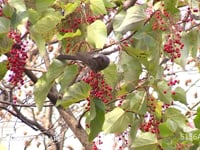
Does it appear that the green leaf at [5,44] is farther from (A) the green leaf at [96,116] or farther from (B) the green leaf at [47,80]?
(A) the green leaf at [96,116]

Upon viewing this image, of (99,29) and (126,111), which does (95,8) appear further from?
(126,111)

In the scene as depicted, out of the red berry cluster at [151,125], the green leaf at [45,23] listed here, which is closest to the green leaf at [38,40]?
the green leaf at [45,23]

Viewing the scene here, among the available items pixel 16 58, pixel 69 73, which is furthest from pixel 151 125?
pixel 16 58

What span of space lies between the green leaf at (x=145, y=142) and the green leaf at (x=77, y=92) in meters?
0.21

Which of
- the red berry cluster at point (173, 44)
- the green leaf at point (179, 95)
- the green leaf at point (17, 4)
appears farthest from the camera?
the green leaf at point (179, 95)

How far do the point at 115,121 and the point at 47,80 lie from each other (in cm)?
Result: 22

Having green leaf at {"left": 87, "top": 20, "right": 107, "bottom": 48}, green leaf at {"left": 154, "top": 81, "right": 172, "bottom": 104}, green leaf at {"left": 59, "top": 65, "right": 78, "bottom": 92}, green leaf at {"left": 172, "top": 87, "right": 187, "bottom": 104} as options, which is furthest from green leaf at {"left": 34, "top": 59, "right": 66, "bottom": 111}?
green leaf at {"left": 172, "top": 87, "right": 187, "bottom": 104}

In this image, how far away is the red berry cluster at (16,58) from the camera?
3.06 ft

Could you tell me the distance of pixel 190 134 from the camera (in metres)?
0.93

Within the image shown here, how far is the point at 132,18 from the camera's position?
98 cm

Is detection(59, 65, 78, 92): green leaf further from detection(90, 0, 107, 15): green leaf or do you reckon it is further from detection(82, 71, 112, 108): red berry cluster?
detection(90, 0, 107, 15): green leaf

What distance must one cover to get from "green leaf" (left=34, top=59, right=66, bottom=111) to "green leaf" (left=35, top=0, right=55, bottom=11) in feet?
0.43

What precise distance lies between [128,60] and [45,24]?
243 mm

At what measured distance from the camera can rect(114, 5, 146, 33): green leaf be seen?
38.6 inches
